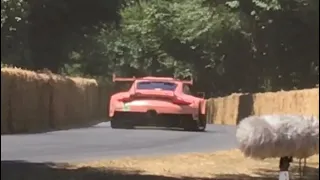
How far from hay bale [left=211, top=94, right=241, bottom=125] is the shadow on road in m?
0.57

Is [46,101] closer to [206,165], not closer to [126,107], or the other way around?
[126,107]

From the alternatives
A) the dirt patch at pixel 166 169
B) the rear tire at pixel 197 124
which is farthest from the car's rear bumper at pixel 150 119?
the dirt patch at pixel 166 169

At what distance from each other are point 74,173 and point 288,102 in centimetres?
203

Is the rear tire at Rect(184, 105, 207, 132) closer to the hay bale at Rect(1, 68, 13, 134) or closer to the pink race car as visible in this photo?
the pink race car

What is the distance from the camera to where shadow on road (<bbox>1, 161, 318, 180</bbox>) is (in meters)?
6.80

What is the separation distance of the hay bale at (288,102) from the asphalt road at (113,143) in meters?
0.37

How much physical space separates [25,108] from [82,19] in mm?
808

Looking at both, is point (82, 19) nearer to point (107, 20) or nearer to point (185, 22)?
point (107, 20)

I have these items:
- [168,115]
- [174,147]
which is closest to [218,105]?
[168,115]

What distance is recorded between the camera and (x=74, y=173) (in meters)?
7.33

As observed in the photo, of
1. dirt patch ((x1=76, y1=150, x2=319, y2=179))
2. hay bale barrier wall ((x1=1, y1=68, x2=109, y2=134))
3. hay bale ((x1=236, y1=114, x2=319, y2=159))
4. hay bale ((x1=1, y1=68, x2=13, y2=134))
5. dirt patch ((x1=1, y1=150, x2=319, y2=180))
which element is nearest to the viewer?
hay bale ((x1=236, y1=114, x2=319, y2=159))

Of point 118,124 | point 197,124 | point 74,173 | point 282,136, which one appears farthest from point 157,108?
point 282,136

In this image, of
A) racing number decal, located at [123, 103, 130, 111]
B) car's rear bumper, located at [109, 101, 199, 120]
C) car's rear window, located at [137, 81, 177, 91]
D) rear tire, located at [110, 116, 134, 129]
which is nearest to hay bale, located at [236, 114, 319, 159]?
car's rear window, located at [137, 81, 177, 91]

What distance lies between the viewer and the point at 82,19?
20.6 feet
